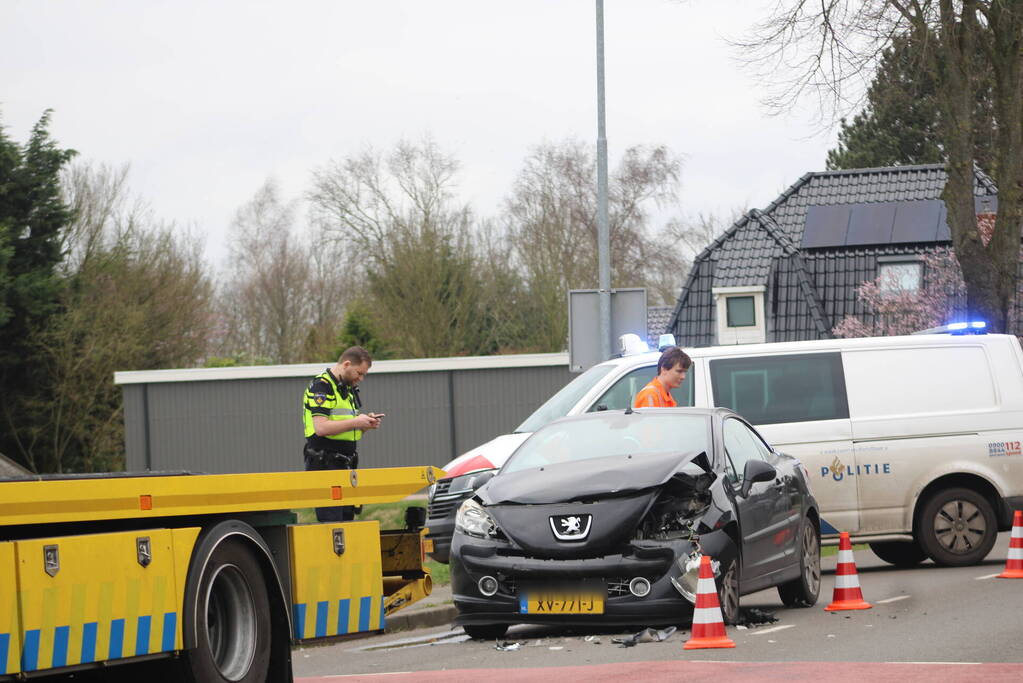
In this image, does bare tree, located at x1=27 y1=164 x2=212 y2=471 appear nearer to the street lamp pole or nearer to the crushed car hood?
the street lamp pole

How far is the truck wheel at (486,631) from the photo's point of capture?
10.8m

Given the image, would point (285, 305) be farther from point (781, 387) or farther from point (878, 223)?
point (781, 387)

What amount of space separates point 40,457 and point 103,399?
215cm

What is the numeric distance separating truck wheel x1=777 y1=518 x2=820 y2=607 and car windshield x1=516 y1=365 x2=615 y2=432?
2901 millimetres

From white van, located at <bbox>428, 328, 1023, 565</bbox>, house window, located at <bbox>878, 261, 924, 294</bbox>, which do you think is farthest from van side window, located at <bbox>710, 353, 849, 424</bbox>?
house window, located at <bbox>878, 261, 924, 294</bbox>

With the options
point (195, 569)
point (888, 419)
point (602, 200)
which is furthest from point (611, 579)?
point (602, 200)

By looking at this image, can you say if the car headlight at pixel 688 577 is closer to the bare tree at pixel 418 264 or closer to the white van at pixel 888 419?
the white van at pixel 888 419

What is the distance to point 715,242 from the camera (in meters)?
50.4

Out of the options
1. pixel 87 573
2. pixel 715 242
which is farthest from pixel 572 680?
pixel 715 242

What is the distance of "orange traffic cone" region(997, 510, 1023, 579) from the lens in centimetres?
1352

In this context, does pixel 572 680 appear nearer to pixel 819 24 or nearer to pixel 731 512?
pixel 731 512

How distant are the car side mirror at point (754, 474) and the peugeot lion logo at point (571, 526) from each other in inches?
53.0

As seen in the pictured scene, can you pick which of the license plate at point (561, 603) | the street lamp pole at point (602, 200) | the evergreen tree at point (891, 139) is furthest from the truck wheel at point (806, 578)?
the evergreen tree at point (891, 139)

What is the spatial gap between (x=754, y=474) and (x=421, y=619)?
363 cm
